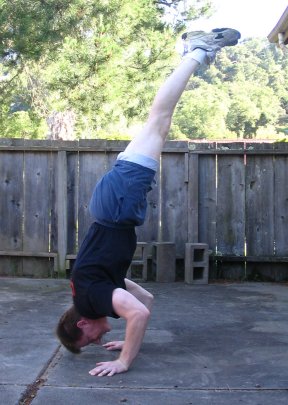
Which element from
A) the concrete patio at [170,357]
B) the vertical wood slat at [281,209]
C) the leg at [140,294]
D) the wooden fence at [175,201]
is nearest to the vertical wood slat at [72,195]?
the wooden fence at [175,201]

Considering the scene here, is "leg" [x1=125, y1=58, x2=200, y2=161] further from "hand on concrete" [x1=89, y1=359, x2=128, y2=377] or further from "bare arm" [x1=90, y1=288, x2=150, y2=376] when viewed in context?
"hand on concrete" [x1=89, y1=359, x2=128, y2=377]

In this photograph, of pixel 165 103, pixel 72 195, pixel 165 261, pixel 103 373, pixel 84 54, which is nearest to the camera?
pixel 103 373

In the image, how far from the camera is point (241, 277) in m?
7.26

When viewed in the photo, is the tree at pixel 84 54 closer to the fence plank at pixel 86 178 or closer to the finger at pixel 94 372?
the fence plank at pixel 86 178

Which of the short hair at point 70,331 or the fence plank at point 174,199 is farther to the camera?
the fence plank at point 174,199

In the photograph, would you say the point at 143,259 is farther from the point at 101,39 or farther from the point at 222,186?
the point at 101,39

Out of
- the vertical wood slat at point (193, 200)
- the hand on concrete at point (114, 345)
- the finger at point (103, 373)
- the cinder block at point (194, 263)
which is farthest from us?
the vertical wood slat at point (193, 200)

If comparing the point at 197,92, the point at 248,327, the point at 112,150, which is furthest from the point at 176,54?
the point at 197,92

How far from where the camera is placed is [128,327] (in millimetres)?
3465

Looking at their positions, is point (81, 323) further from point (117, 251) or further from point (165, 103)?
point (165, 103)

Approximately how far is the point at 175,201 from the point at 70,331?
3797mm

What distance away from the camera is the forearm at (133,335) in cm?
344

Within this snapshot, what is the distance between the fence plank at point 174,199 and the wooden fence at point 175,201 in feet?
0.04

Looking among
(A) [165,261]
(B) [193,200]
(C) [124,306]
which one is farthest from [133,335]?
(B) [193,200]
